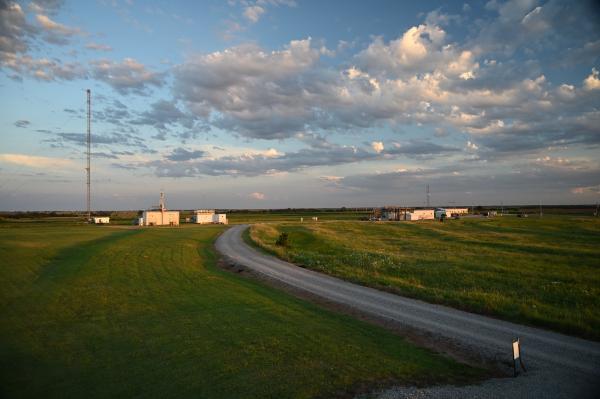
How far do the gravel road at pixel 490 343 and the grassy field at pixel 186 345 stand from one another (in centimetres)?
103

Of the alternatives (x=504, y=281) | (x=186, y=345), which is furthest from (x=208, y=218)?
(x=186, y=345)

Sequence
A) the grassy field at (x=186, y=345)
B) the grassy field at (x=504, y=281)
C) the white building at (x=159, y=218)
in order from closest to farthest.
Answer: the grassy field at (x=186, y=345), the grassy field at (x=504, y=281), the white building at (x=159, y=218)

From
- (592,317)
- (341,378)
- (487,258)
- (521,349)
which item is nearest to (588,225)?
(487,258)

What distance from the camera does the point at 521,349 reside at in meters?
12.5

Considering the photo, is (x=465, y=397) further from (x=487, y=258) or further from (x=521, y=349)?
(x=487, y=258)

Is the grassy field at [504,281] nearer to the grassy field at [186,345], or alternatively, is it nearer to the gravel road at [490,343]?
the gravel road at [490,343]

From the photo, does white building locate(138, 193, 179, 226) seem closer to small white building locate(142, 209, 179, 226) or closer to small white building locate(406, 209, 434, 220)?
small white building locate(142, 209, 179, 226)

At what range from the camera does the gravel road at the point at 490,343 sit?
30.9 ft

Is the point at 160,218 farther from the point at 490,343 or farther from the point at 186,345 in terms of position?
the point at 490,343

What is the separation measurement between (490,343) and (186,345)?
10436 millimetres

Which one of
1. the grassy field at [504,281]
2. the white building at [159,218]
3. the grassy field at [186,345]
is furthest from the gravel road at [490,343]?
the white building at [159,218]

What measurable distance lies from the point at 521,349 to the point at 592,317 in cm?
568

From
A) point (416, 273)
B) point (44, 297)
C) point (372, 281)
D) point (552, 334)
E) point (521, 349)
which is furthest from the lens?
point (416, 273)

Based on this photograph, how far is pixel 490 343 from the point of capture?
43.1 feet
